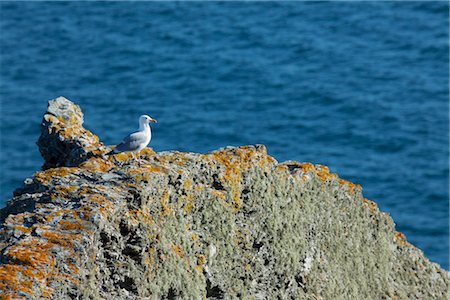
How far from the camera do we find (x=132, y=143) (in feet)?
47.5

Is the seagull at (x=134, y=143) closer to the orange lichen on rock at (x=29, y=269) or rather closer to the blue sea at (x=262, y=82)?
the orange lichen on rock at (x=29, y=269)

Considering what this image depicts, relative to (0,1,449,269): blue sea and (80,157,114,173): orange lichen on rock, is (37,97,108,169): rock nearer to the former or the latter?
(80,157,114,173): orange lichen on rock

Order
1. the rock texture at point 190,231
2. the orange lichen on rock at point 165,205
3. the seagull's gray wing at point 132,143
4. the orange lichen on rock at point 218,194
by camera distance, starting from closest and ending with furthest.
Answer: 1. the rock texture at point 190,231
2. the orange lichen on rock at point 165,205
3. the orange lichen on rock at point 218,194
4. the seagull's gray wing at point 132,143

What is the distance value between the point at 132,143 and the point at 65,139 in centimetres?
102

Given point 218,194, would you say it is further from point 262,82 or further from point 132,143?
point 262,82

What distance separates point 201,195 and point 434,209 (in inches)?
1337

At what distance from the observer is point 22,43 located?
5994cm

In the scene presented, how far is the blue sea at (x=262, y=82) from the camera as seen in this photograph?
4653cm

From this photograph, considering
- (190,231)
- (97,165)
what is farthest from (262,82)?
(190,231)

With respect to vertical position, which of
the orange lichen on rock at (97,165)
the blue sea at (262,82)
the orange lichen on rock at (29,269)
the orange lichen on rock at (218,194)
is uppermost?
the blue sea at (262,82)

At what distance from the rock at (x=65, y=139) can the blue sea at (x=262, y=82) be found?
2888 cm

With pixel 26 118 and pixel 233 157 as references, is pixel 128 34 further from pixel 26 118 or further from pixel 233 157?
pixel 233 157

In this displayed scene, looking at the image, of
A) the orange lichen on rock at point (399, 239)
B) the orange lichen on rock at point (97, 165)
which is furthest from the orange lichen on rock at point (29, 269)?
the orange lichen on rock at point (399, 239)

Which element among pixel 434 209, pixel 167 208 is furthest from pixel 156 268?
pixel 434 209
